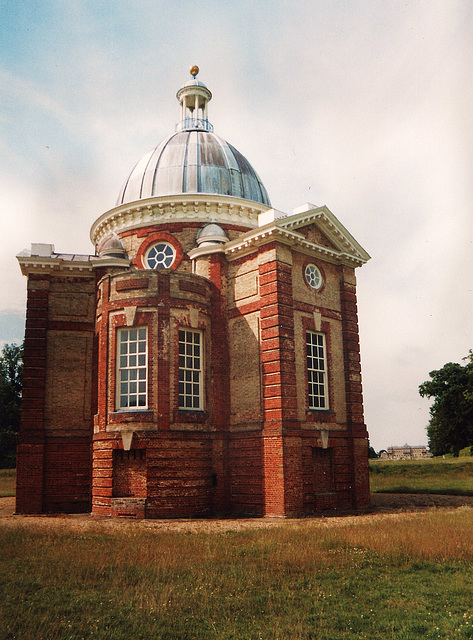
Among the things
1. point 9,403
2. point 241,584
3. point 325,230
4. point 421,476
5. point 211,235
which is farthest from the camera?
point 9,403

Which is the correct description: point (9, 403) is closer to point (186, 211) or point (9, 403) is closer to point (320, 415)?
point (186, 211)

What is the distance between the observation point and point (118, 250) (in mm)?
25875

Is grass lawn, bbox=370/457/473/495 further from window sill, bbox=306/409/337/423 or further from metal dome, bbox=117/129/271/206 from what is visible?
metal dome, bbox=117/129/271/206

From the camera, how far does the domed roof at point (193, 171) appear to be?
91.6ft

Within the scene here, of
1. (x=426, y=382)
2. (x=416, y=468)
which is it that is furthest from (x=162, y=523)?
(x=426, y=382)

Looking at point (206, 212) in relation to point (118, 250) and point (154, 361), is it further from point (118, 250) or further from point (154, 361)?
point (154, 361)

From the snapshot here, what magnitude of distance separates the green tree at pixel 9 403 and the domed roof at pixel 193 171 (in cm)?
2700

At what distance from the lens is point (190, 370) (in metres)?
22.5

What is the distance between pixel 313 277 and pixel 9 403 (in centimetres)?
3476

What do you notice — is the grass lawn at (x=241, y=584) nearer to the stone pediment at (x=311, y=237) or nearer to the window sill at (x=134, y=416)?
the window sill at (x=134, y=416)

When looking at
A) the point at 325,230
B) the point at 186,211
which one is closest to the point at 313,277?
the point at 325,230

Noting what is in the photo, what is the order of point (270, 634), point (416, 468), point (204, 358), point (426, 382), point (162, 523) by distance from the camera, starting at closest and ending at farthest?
point (270, 634) → point (162, 523) → point (204, 358) → point (416, 468) → point (426, 382)

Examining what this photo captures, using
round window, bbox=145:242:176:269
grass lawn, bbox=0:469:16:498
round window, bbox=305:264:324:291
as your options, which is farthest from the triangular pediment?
grass lawn, bbox=0:469:16:498

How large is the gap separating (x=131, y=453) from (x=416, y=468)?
26.1 metres
